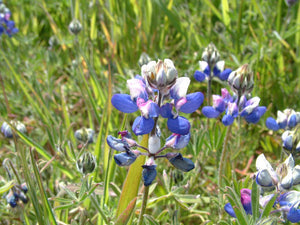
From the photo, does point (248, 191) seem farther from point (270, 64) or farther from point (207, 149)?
point (270, 64)

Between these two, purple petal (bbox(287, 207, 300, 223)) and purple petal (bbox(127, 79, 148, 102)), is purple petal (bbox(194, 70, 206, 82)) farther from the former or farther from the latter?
purple petal (bbox(287, 207, 300, 223))

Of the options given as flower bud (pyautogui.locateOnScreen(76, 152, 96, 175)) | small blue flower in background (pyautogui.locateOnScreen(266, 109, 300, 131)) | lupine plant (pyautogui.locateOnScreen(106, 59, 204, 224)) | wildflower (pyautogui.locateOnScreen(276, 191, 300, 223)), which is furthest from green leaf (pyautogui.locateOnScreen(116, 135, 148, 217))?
small blue flower in background (pyautogui.locateOnScreen(266, 109, 300, 131))

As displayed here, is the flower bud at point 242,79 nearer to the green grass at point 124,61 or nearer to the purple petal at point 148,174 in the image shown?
the green grass at point 124,61

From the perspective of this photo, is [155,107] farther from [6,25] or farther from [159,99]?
[6,25]

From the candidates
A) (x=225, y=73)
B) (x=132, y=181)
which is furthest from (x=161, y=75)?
(x=225, y=73)

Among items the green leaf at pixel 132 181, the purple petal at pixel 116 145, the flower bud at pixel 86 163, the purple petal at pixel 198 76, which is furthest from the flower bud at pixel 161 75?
the purple petal at pixel 198 76

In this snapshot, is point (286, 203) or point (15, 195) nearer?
point (286, 203)

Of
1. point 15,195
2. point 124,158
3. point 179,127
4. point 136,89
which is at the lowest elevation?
point 15,195
